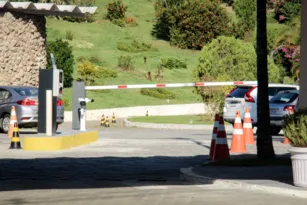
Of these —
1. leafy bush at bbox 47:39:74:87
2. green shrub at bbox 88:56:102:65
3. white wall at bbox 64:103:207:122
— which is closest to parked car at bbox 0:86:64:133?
white wall at bbox 64:103:207:122

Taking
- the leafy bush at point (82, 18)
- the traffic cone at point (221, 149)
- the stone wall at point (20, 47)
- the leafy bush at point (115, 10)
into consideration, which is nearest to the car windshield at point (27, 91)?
the stone wall at point (20, 47)

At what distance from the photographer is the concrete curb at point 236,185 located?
521 inches

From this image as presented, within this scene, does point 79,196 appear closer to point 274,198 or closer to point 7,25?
point 274,198

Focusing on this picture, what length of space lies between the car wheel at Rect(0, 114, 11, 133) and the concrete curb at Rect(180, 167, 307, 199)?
591 inches

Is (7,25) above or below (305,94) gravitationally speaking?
above

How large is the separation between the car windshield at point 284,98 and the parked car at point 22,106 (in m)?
7.00

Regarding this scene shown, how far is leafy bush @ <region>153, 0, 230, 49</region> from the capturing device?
72938mm

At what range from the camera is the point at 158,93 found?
56.2 meters

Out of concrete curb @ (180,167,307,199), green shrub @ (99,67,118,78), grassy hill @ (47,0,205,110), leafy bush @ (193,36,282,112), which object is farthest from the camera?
green shrub @ (99,67,118,78)

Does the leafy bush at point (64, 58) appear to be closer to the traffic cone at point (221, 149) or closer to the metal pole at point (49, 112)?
the metal pole at point (49, 112)

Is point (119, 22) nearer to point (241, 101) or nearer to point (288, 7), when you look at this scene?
point (288, 7)

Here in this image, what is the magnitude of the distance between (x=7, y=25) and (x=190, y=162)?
2251 centimetres

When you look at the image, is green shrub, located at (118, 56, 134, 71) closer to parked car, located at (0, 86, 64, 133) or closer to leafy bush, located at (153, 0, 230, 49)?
leafy bush, located at (153, 0, 230, 49)

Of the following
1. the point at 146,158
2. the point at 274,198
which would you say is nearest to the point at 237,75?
the point at 146,158
